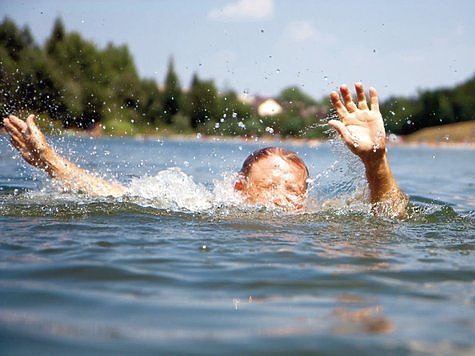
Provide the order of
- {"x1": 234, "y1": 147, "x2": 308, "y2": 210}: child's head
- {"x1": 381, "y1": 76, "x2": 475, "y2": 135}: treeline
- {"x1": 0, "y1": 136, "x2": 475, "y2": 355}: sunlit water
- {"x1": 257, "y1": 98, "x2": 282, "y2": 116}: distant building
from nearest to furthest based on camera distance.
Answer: {"x1": 0, "y1": 136, "x2": 475, "y2": 355}: sunlit water → {"x1": 234, "y1": 147, "x2": 308, "y2": 210}: child's head → {"x1": 257, "y1": 98, "x2": 282, "y2": 116}: distant building → {"x1": 381, "y1": 76, "x2": 475, "y2": 135}: treeline

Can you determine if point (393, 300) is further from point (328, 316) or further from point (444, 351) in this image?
point (444, 351)

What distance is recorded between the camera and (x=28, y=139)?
541 centimetres

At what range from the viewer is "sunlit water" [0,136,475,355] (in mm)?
1939

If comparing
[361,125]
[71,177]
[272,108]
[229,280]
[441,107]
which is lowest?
[229,280]

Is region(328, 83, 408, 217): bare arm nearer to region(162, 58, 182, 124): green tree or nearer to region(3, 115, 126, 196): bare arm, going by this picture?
region(3, 115, 126, 196): bare arm

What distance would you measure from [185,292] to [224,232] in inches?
54.1

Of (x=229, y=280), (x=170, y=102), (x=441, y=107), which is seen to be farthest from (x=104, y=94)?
(x=441, y=107)

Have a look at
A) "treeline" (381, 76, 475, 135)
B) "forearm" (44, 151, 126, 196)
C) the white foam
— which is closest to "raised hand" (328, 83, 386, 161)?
the white foam

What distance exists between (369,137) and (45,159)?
2732 millimetres

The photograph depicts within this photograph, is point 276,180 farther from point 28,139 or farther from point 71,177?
point 28,139

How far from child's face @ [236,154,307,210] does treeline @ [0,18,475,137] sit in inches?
162

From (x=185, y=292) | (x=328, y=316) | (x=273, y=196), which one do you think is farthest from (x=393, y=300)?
(x=273, y=196)

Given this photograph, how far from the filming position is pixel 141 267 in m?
2.85

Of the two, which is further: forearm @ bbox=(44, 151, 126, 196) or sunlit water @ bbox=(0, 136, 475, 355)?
forearm @ bbox=(44, 151, 126, 196)
